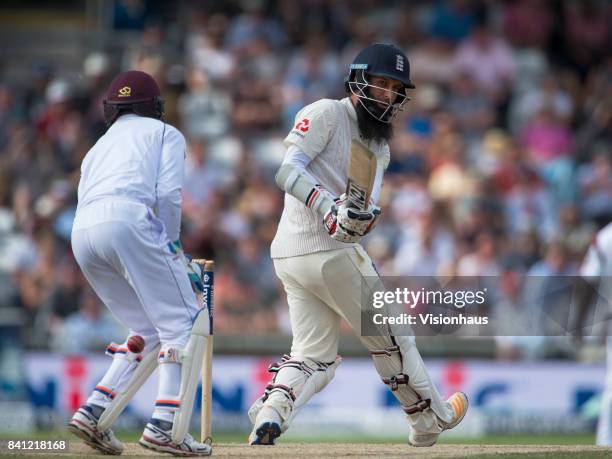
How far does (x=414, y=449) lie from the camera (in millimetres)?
8344

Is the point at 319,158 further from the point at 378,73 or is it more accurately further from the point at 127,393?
the point at 127,393

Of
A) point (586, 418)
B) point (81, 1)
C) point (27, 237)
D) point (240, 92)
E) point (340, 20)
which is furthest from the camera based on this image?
point (81, 1)

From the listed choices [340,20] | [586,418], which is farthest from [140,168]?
[340,20]

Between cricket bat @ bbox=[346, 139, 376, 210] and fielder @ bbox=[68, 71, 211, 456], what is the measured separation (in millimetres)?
1007

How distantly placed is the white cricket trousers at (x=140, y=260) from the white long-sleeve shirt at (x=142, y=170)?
0.21ft

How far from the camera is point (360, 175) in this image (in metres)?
7.33

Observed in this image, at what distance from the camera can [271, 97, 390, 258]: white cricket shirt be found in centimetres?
775

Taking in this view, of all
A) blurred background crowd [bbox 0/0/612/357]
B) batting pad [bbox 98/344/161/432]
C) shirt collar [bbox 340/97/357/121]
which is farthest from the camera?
blurred background crowd [bbox 0/0/612/357]

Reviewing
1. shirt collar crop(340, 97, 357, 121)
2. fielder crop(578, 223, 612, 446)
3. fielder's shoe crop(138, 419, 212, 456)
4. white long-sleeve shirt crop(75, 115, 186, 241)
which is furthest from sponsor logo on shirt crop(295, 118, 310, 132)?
fielder crop(578, 223, 612, 446)

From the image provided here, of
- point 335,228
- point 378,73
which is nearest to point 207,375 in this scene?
point 335,228

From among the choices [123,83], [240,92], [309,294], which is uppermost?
[240,92]

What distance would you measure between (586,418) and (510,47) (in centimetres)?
626

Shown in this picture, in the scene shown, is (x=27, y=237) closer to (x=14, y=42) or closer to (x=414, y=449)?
(x=14, y=42)

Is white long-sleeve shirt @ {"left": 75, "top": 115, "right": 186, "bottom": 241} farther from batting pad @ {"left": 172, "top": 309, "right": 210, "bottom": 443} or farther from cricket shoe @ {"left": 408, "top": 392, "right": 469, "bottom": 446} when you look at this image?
cricket shoe @ {"left": 408, "top": 392, "right": 469, "bottom": 446}
